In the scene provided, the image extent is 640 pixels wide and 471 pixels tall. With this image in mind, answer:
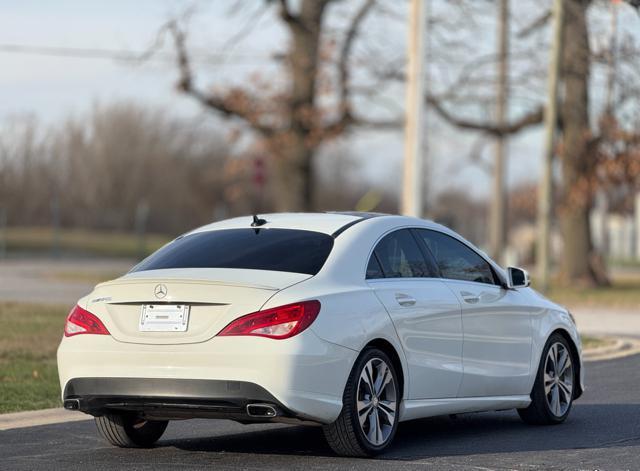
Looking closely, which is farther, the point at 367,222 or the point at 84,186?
the point at 84,186

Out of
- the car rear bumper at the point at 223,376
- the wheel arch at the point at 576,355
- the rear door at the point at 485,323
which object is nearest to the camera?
the car rear bumper at the point at 223,376

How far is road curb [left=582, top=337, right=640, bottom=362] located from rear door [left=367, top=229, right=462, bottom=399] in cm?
723

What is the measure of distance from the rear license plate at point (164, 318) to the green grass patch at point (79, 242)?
39.7m

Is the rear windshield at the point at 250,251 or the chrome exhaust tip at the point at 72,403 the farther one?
the rear windshield at the point at 250,251

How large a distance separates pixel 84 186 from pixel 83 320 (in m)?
73.8

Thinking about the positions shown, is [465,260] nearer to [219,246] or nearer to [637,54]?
[219,246]

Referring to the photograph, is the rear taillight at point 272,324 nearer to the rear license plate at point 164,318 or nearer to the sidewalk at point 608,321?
the rear license plate at point 164,318

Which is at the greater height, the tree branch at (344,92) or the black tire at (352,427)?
the tree branch at (344,92)

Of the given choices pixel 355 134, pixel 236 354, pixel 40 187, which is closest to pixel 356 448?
pixel 236 354

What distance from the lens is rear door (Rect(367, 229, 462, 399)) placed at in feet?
29.7

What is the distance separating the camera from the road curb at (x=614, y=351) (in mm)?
17062

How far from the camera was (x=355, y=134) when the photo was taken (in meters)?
33.2

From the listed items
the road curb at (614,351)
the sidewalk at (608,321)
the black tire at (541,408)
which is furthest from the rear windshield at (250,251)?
the sidewalk at (608,321)

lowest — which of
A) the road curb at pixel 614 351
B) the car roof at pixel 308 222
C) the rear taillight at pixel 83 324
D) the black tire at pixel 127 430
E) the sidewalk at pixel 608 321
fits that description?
the sidewalk at pixel 608 321
